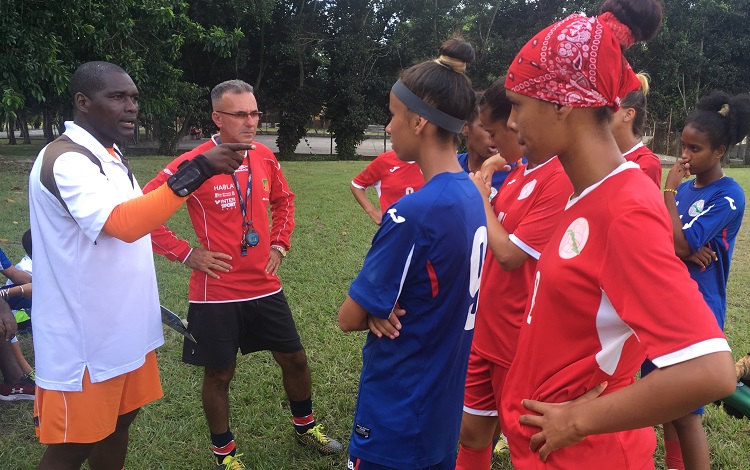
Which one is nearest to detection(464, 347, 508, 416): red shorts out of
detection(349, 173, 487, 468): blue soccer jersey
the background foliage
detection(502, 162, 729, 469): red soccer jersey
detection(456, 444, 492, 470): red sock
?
detection(456, 444, 492, 470): red sock

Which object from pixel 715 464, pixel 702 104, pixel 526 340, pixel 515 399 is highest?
pixel 702 104

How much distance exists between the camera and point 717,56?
1149 inches

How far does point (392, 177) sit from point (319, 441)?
2.41 metres

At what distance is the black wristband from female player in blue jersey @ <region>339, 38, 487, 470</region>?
2.67 feet

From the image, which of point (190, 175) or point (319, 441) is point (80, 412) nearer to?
point (190, 175)

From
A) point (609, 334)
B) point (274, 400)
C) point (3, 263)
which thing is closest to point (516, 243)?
point (609, 334)

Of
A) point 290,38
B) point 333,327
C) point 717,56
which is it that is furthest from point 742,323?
point 717,56

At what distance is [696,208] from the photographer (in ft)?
10.3

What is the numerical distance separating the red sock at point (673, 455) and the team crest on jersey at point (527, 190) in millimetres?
1841

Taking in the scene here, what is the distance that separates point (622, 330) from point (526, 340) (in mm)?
336

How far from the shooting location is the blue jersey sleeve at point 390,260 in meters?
1.88

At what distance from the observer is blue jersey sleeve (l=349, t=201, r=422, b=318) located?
1883mm

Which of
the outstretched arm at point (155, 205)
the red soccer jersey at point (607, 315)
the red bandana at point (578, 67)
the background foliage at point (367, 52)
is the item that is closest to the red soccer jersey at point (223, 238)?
the outstretched arm at point (155, 205)

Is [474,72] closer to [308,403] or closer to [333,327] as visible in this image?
[333,327]
